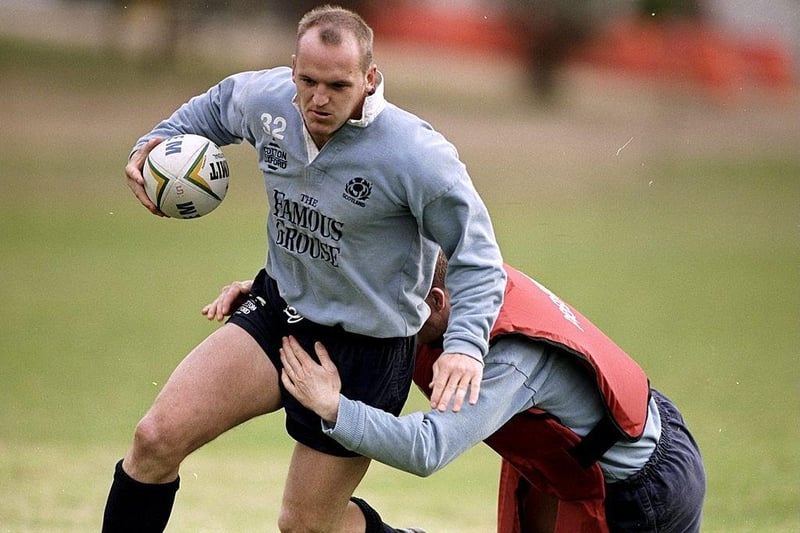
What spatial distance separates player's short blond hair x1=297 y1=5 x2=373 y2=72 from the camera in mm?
2682

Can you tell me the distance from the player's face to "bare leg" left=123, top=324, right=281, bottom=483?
602mm

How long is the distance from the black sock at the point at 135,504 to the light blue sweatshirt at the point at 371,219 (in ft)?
1.84

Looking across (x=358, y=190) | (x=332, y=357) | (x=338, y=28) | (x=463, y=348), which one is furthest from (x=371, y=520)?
(x=338, y=28)

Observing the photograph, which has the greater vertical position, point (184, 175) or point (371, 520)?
point (184, 175)

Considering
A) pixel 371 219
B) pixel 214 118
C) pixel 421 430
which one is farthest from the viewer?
pixel 214 118

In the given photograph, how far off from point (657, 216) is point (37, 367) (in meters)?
7.58

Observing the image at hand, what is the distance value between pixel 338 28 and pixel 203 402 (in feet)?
3.07

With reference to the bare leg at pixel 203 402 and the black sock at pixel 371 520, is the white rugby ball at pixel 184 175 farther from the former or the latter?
the black sock at pixel 371 520

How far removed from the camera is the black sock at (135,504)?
2.82 meters

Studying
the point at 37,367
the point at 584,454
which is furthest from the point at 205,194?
the point at 37,367

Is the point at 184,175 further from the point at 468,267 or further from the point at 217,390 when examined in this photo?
the point at 468,267

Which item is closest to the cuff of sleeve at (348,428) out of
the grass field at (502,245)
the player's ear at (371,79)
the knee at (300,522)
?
the knee at (300,522)

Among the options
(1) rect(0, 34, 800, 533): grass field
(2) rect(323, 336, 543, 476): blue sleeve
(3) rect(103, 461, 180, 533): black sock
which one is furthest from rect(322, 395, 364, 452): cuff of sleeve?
(1) rect(0, 34, 800, 533): grass field

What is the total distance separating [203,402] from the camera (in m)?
2.84
